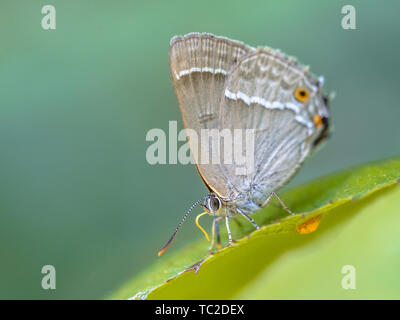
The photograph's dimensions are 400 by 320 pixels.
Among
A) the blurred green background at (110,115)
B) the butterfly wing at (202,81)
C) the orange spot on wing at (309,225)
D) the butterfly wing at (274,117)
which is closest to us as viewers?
the orange spot on wing at (309,225)

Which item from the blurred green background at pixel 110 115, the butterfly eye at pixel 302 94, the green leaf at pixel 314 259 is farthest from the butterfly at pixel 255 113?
the blurred green background at pixel 110 115

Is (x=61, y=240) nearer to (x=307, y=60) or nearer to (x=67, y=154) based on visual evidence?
(x=67, y=154)

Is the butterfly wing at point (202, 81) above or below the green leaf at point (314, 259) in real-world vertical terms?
above

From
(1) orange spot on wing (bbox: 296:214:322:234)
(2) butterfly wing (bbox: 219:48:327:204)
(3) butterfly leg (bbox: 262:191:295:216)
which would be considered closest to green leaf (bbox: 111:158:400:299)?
(1) orange spot on wing (bbox: 296:214:322:234)

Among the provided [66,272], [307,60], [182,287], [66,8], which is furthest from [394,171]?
[66,8]

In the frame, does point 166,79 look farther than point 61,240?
Yes

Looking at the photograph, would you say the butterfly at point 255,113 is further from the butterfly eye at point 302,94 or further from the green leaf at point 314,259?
the green leaf at point 314,259

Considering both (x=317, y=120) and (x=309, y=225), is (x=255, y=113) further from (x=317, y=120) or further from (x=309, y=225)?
(x=309, y=225)
